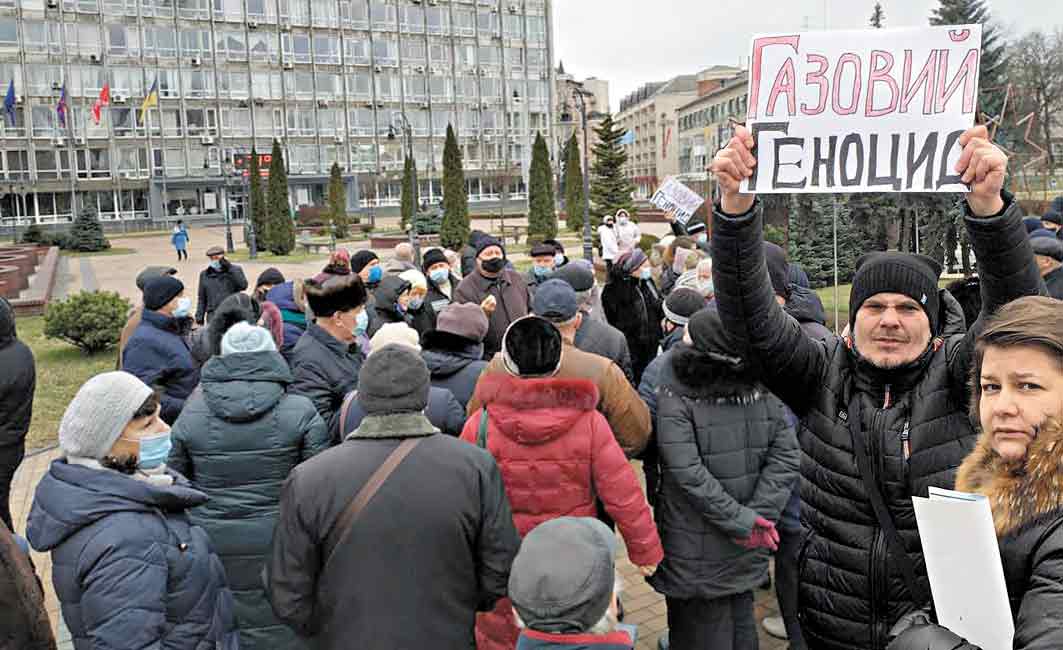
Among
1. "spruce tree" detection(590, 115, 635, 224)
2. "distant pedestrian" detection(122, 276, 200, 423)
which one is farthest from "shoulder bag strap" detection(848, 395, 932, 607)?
"spruce tree" detection(590, 115, 635, 224)

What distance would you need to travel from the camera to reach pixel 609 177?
3716 cm

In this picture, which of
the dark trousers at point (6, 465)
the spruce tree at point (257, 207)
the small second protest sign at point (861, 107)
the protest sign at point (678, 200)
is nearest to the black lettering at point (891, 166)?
the small second protest sign at point (861, 107)

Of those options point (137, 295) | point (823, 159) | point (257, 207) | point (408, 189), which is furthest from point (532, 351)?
point (408, 189)

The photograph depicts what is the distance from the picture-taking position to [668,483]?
161 inches

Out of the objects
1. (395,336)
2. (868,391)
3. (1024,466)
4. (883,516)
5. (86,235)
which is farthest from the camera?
(86,235)

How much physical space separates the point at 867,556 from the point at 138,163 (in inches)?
2773

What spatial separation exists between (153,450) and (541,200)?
38457 mm

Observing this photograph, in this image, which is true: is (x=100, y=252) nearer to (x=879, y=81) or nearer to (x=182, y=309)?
(x=182, y=309)

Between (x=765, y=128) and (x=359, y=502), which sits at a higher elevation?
(x=765, y=128)

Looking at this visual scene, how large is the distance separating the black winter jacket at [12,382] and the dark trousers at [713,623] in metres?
3.99

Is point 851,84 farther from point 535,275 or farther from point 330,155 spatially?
point 330,155

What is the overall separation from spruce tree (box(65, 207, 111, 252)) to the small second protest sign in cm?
4695

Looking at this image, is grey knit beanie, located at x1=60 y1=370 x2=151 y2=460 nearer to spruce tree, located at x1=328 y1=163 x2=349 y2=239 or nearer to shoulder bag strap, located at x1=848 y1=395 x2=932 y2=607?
shoulder bag strap, located at x1=848 y1=395 x2=932 y2=607

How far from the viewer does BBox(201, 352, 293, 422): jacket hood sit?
375 centimetres
